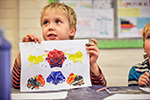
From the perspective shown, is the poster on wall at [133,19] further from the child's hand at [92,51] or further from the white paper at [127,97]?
the white paper at [127,97]

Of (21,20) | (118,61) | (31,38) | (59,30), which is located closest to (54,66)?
(31,38)

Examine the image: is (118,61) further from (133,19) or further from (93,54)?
(93,54)

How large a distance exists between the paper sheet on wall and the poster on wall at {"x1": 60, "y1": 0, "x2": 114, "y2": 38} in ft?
3.91

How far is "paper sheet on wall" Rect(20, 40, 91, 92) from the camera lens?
0.69 meters

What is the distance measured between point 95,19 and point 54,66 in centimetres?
133

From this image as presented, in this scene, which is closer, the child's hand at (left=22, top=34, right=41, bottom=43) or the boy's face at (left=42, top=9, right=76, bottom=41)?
the child's hand at (left=22, top=34, right=41, bottom=43)

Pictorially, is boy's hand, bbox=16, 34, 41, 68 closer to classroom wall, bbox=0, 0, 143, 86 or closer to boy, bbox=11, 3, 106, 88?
boy, bbox=11, 3, 106, 88

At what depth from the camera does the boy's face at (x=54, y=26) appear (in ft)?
3.09

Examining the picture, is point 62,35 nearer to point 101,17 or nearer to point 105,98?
point 105,98

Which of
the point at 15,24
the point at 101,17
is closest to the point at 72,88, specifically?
the point at 101,17

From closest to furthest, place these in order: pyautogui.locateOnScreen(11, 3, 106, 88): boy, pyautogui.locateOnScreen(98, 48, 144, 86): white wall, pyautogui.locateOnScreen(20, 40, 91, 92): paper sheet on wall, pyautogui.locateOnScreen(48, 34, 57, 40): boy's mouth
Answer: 1. pyautogui.locateOnScreen(20, 40, 91, 92): paper sheet on wall
2. pyautogui.locateOnScreen(11, 3, 106, 88): boy
3. pyautogui.locateOnScreen(48, 34, 57, 40): boy's mouth
4. pyautogui.locateOnScreen(98, 48, 144, 86): white wall

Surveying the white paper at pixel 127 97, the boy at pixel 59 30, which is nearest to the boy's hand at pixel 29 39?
the boy at pixel 59 30

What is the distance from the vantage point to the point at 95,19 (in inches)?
76.2

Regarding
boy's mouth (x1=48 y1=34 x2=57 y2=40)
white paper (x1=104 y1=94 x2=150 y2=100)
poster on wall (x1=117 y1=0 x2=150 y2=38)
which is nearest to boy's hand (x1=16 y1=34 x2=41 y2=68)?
boy's mouth (x1=48 y1=34 x2=57 y2=40)
